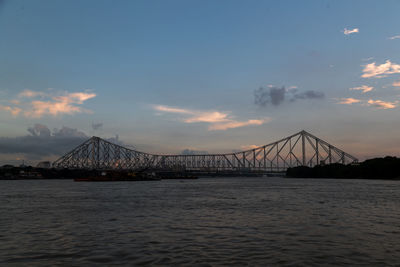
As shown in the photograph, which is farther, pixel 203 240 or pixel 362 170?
pixel 362 170

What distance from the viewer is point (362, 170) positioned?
126562 mm

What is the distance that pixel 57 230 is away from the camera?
16969 millimetres

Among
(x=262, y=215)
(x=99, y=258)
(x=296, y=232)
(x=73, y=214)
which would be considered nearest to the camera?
(x=99, y=258)

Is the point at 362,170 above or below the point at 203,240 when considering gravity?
above

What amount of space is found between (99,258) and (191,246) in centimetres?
337

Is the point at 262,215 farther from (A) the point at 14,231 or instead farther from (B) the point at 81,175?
(B) the point at 81,175

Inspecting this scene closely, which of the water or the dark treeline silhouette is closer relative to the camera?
the water

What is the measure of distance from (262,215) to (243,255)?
10.8 m

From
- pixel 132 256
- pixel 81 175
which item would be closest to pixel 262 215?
pixel 132 256

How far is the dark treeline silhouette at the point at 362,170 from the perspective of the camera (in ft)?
367

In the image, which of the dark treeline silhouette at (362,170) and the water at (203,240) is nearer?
the water at (203,240)

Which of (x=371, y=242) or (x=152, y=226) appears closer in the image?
(x=371, y=242)

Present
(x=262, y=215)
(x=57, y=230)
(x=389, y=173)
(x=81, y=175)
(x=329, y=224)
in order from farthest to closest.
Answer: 1. (x=81, y=175)
2. (x=389, y=173)
3. (x=262, y=215)
4. (x=329, y=224)
5. (x=57, y=230)

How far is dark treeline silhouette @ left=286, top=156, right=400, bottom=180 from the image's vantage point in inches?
4407
